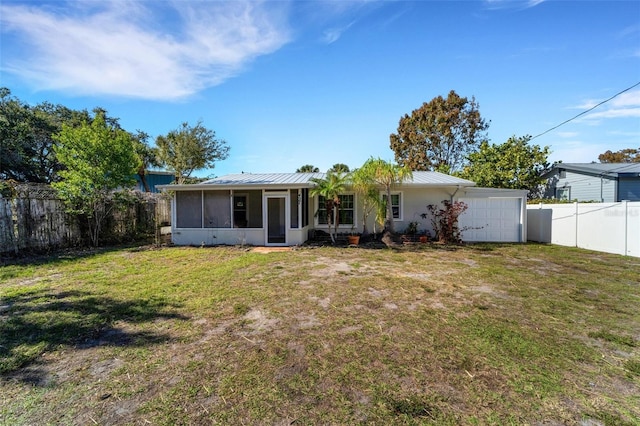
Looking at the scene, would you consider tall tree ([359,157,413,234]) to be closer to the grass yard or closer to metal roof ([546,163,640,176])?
the grass yard

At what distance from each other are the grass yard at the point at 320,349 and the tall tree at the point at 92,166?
4533mm

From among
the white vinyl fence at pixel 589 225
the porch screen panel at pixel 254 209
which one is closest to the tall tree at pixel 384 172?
the porch screen panel at pixel 254 209

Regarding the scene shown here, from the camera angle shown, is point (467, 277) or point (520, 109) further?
point (520, 109)

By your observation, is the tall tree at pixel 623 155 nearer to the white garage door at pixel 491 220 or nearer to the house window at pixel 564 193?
the house window at pixel 564 193

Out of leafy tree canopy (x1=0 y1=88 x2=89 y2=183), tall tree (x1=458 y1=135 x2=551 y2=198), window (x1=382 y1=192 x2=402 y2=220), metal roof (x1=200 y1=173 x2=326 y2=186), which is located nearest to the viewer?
metal roof (x1=200 y1=173 x2=326 y2=186)

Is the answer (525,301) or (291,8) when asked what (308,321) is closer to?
(525,301)

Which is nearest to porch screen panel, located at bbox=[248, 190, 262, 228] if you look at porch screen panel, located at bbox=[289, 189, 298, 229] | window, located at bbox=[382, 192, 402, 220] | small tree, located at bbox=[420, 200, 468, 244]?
porch screen panel, located at bbox=[289, 189, 298, 229]

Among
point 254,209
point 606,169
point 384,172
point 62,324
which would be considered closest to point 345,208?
point 384,172

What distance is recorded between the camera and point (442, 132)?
25.6 metres

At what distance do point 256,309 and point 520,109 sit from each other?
14975 mm

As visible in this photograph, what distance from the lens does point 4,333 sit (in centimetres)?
390

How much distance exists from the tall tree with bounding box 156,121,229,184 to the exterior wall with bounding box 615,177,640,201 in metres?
25.3

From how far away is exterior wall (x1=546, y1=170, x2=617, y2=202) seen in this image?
16.4 metres

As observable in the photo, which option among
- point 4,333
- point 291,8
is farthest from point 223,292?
point 291,8
